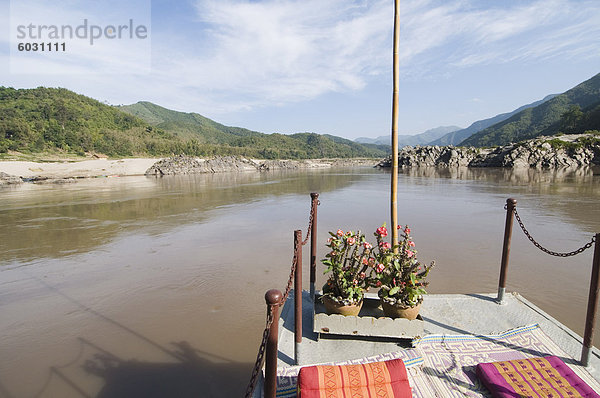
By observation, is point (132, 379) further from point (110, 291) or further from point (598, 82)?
point (598, 82)

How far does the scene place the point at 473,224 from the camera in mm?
12281

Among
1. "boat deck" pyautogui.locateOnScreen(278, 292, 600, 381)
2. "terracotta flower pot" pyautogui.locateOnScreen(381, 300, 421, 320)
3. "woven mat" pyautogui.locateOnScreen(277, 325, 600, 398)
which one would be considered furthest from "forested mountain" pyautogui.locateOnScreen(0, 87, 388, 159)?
"woven mat" pyautogui.locateOnScreen(277, 325, 600, 398)

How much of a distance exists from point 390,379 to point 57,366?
486 centimetres

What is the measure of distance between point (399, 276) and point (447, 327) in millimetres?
1068

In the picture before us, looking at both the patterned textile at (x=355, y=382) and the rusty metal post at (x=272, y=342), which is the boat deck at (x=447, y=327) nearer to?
the patterned textile at (x=355, y=382)

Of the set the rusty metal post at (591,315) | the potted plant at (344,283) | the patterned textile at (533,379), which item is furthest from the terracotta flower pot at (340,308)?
the rusty metal post at (591,315)

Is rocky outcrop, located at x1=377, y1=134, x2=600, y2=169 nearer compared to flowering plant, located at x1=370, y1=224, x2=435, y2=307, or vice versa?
flowering plant, located at x1=370, y1=224, x2=435, y2=307

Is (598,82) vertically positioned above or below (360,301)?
above

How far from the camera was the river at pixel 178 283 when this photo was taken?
4297mm

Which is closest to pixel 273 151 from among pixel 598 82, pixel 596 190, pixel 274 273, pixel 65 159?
pixel 65 159

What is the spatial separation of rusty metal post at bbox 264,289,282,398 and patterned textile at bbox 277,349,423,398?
0.61 metres

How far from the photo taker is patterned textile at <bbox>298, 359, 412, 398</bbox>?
261 cm

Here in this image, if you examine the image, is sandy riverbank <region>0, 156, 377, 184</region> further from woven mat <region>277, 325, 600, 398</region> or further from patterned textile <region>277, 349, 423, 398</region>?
woven mat <region>277, 325, 600, 398</region>

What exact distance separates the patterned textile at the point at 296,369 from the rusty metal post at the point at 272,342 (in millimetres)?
608
